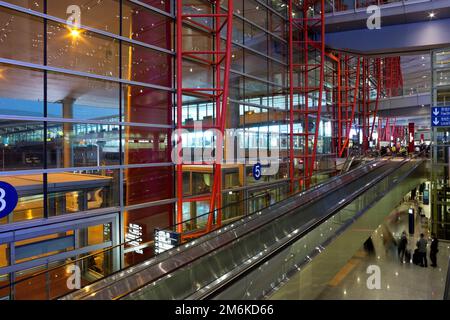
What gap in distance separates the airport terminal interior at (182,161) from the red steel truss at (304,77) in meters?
0.16

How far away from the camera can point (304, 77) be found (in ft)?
61.8

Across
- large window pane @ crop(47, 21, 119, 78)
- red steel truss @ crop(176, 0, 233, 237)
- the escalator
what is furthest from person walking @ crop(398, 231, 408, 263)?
large window pane @ crop(47, 21, 119, 78)

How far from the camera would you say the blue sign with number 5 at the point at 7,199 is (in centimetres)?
704

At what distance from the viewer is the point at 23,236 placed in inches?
297

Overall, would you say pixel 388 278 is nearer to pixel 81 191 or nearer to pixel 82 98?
pixel 81 191

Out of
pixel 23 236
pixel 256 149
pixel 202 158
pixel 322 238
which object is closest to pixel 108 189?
pixel 23 236

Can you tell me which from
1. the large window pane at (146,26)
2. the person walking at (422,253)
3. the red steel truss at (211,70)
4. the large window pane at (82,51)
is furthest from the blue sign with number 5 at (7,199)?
the person walking at (422,253)

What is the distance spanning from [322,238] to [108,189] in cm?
566

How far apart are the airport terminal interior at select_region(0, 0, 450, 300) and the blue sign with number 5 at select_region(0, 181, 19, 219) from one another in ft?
0.09

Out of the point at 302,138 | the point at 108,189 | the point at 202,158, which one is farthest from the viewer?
the point at 302,138

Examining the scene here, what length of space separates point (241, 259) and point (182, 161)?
199 inches

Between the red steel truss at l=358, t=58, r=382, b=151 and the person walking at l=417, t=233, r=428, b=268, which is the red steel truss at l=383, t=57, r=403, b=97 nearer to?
the red steel truss at l=358, t=58, r=382, b=151

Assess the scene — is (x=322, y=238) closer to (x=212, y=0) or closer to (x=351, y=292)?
(x=351, y=292)

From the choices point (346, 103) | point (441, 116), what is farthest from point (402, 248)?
point (346, 103)
